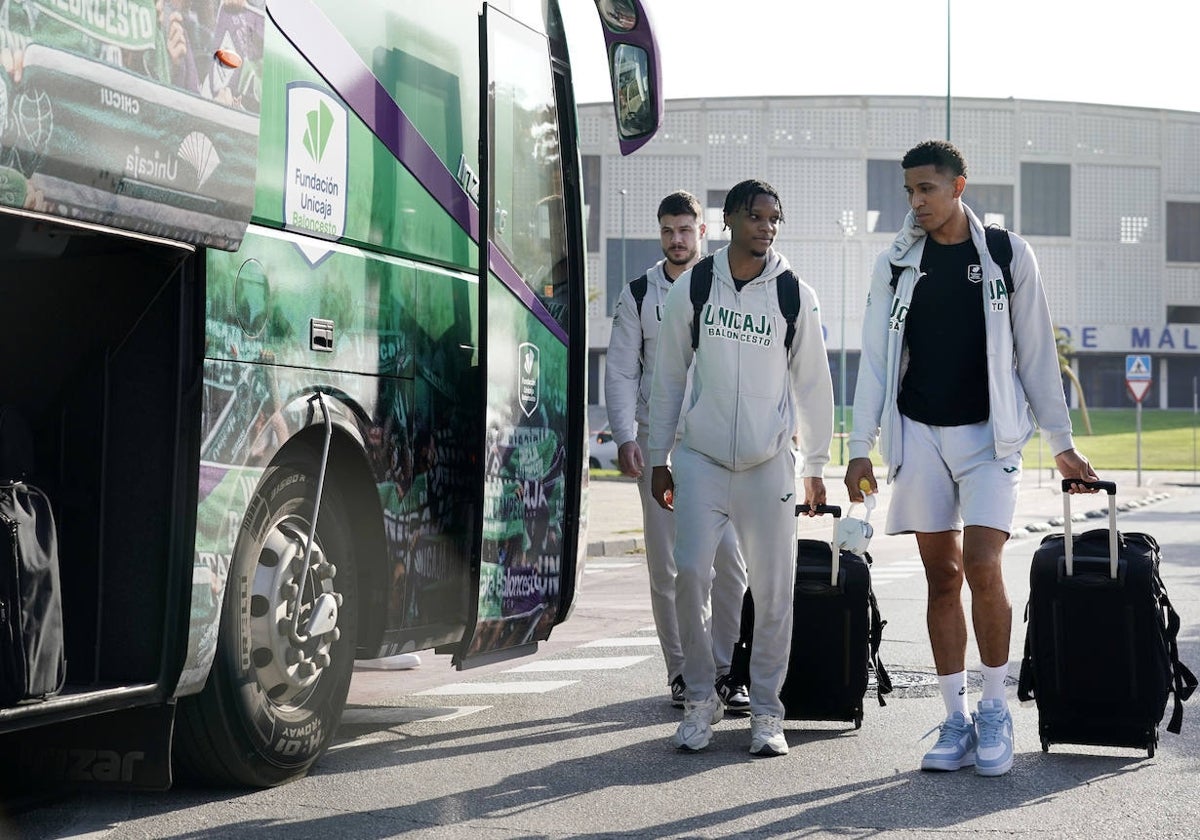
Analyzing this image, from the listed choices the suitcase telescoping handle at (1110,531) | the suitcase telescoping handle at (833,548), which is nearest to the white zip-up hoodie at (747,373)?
the suitcase telescoping handle at (833,548)

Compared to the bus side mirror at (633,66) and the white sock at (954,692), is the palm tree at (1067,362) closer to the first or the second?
the bus side mirror at (633,66)

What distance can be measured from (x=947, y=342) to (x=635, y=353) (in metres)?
1.88

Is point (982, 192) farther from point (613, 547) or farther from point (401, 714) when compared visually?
point (401, 714)

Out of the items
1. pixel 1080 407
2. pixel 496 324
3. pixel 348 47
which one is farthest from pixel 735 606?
pixel 1080 407

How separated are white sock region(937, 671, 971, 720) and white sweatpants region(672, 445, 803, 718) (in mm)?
606

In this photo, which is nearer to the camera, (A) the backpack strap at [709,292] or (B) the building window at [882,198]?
(A) the backpack strap at [709,292]

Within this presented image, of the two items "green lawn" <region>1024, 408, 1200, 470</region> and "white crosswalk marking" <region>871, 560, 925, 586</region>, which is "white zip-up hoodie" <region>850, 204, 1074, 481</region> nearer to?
"white crosswalk marking" <region>871, 560, 925, 586</region>

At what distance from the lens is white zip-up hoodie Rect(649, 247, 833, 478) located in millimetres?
6441

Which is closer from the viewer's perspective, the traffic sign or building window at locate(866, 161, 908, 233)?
the traffic sign

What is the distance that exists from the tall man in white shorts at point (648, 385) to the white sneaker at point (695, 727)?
871mm

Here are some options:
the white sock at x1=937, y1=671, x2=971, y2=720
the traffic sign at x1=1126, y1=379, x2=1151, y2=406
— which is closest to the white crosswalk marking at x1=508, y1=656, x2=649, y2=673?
the white sock at x1=937, y1=671, x2=971, y2=720

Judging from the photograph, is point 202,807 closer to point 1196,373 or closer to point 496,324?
point 496,324

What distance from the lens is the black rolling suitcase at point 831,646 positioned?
6621 millimetres

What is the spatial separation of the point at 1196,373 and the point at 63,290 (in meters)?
87.9
